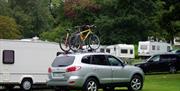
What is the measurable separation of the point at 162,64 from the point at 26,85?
600 inches

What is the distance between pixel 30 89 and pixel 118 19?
43.9 meters

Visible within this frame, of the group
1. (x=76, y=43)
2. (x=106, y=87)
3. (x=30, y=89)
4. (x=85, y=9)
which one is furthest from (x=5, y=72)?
(x=85, y=9)

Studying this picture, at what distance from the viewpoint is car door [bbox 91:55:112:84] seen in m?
19.8

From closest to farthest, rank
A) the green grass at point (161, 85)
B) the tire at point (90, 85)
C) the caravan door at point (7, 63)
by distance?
the tire at point (90, 85), the green grass at point (161, 85), the caravan door at point (7, 63)

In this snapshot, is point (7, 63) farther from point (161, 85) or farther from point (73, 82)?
point (161, 85)

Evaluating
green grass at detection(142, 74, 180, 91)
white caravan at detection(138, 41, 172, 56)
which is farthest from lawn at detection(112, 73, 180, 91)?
white caravan at detection(138, 41, 172, 56)

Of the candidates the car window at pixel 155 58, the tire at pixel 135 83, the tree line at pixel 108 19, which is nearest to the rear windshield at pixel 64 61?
the tire at pixel 135 83

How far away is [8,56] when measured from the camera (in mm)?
24156

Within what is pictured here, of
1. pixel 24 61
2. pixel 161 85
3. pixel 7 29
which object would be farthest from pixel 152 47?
pixel 24 61

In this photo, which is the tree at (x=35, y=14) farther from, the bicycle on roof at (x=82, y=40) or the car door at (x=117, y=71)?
the car door at (x=117, y=71)

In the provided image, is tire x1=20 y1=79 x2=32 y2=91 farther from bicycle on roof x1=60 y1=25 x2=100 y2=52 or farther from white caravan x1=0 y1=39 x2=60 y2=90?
bicycle on roof x1=60 y1=25 x2=100 y2=52

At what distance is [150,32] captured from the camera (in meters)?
71.4

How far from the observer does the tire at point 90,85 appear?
19375mm

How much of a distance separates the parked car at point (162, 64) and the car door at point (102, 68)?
17312 mm
